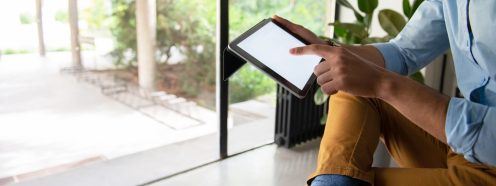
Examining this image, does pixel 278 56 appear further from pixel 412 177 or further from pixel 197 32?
pixel 197 32

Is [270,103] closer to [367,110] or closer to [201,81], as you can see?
[201,81]

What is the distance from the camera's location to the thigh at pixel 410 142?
1082mm

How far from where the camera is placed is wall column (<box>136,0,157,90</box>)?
238cm

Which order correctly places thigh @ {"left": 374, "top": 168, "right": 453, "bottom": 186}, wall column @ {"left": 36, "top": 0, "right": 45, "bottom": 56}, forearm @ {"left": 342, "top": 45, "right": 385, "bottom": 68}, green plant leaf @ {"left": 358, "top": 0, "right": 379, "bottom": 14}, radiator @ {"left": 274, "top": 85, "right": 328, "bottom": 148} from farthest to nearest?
radiator @ {"left": 274, "top": 85, "right": 328, "bottom": 148} < green plant leaf @ {"left": 358, "top": 0, "right": 379, "bottom": 14} < wall column @ {"left": 36, "top": 0, "right": 45, "bottom": 56} < forearm @ {"left": 342, "top": 45, "right": 385, "bottom": 68} < thigh @ {"left": 374, "top": 168, "right": 453, "bottom": 186}

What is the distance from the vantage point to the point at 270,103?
287 centimetres

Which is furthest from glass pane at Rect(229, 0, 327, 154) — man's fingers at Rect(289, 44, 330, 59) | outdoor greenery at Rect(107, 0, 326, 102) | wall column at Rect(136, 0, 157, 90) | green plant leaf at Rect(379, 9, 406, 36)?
man's fingers at Rect(289, 44, 330, 59)

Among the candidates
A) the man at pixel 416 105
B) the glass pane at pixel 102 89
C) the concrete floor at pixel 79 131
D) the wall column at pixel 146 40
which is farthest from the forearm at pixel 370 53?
the wall column at pixel 146 40

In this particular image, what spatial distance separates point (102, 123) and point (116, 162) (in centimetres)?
39

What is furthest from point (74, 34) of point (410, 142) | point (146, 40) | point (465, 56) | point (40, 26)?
point (465, 56)

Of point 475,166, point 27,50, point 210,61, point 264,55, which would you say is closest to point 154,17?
point 210,61

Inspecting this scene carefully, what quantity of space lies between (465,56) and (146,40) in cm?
196

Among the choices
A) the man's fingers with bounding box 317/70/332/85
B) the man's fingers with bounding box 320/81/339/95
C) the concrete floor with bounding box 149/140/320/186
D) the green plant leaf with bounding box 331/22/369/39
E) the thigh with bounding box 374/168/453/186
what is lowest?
the concrete floor with bounding box 149/140/320/186

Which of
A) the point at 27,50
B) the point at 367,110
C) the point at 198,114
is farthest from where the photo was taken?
the point at 198,114

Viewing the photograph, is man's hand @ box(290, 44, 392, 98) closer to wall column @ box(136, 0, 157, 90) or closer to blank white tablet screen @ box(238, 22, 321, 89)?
blank white tablet screen @ box(238, 22, 321, 89)
